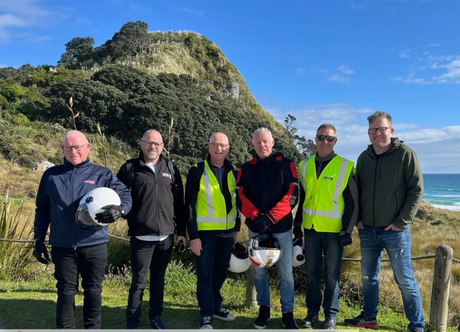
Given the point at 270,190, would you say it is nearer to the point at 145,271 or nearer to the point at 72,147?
the point at 145,271

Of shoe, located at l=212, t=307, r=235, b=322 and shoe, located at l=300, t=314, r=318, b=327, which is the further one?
shoe, located at l=212, t=307, r=235, b=322

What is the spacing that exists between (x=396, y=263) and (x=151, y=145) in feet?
9.47

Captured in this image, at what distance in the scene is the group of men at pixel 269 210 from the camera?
3.47 m

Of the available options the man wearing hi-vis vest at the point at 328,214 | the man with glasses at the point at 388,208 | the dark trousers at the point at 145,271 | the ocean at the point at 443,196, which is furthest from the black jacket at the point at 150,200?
the ocean at the point at 443,196

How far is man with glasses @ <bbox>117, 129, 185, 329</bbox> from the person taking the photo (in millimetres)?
3482

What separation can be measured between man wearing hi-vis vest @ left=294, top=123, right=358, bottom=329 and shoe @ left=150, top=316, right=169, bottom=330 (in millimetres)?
1548

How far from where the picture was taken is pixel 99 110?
26828 millimetres

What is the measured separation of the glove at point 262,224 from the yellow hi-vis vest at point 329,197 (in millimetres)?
529

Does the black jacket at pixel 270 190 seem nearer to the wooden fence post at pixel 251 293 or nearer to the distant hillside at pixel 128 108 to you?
the wooden fence post at pixel 251 293

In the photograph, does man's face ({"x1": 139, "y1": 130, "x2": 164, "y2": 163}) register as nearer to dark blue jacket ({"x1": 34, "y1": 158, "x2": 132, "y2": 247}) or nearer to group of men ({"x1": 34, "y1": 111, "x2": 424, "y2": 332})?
group of men ({"x1": 34, "y1": 111, "x2": 424, "y2": 332})

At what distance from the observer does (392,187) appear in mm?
3555

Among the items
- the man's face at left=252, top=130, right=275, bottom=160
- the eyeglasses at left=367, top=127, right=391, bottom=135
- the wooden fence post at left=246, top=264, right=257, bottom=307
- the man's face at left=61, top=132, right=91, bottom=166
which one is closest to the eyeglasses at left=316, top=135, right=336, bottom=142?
the eyeglasses at left=367, top=127, right=391, bottom=135

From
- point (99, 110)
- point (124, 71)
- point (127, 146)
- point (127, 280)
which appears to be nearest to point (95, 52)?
point (124, 71)

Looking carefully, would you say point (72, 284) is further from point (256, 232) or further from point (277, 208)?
point (277, 208)
